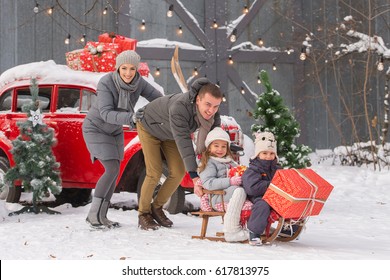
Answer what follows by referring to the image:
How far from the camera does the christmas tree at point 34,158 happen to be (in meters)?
7.09

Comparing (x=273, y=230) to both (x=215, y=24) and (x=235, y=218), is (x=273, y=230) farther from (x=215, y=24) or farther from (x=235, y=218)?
(x=215, y=24)

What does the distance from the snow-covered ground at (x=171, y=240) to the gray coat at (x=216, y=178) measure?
1.33 feet

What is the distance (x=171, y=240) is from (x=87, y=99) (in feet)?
8.66

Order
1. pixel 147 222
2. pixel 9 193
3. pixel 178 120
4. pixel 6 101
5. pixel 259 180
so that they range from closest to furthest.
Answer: pixel 259 180
pixel 178 120
pixel 147 222
pixel 9 193
pixel 6 101

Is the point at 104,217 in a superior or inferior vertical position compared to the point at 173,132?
inferior

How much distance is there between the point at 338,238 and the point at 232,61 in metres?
7.51

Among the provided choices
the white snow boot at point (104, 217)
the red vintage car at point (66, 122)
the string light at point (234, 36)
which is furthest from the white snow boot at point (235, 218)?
the string light at point (234, 36)

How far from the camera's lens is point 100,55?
24.5 feet

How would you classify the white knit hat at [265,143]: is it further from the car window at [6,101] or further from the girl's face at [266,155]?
the car window at [6,101]

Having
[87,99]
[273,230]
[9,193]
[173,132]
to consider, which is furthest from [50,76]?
[273,230]

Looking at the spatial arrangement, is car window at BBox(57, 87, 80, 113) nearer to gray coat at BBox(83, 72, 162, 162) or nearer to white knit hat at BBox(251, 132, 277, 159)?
gray coat at BBox(83, 72, 162, 162)

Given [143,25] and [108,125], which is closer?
[108,125]

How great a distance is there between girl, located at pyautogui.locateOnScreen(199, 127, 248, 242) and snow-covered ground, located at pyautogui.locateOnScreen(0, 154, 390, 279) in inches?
5.9

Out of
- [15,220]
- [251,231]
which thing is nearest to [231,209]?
[251,231]
